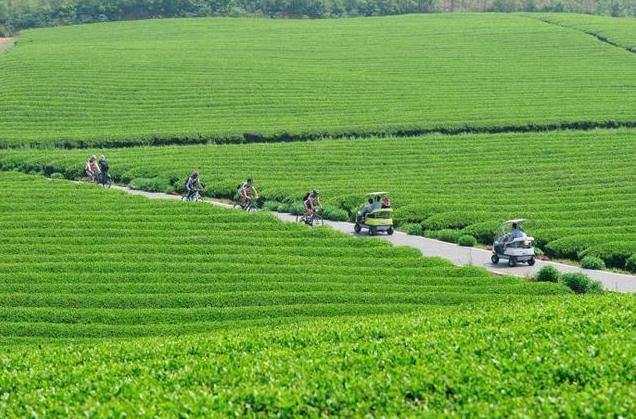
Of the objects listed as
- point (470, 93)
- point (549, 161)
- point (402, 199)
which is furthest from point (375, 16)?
point (402, 199)

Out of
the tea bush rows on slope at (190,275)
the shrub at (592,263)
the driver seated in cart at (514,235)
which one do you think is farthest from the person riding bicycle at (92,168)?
the shrub at (592,263)

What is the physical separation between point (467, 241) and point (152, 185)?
14.9 metres

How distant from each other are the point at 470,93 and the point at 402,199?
31.2 meters

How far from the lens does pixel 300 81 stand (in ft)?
247

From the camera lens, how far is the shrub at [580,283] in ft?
97.7

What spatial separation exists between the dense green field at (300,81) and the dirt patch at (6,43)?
1.46 metres

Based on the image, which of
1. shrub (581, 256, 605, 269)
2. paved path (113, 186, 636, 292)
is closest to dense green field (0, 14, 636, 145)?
paved path (113, 186, 636, 292)

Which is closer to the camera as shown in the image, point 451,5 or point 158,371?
point 158,371

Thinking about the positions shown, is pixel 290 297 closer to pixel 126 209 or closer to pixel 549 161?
pixel 126 209

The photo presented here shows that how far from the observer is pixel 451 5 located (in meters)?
135

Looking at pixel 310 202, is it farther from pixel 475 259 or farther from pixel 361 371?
pixel 361 371

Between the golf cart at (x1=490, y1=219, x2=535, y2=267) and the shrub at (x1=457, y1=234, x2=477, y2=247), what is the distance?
9.94ft

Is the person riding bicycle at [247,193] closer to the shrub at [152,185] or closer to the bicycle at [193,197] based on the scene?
the bicycle at [193,197]

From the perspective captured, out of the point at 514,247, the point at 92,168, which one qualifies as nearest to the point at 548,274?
the point at 514,247
